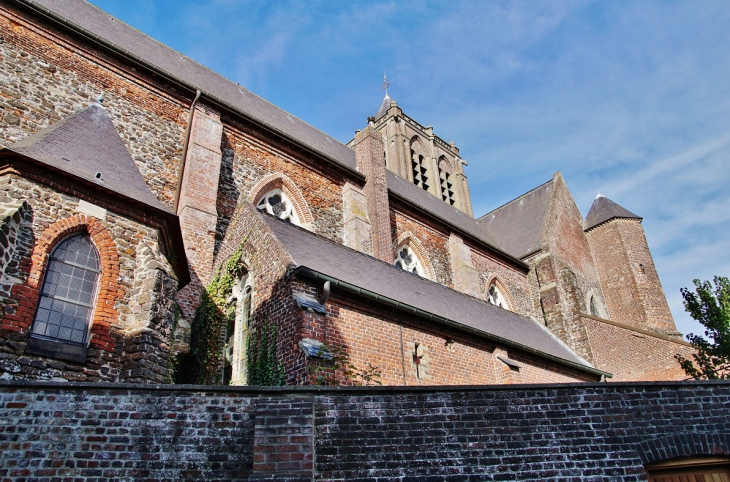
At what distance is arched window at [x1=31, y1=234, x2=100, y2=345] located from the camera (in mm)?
7625

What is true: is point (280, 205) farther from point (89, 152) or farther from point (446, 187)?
point (446, 187)

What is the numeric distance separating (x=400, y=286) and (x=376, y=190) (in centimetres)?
627

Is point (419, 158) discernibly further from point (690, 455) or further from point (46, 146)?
point (690, 455)

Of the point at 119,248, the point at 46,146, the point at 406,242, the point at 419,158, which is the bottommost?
the point at 119,248

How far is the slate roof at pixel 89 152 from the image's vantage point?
27.9ft

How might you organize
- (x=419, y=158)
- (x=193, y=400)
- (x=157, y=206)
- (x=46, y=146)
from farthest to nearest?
(x=419, y=158) < (x=157, y=206) < (x=46, y=146) < (x=193, y=400)

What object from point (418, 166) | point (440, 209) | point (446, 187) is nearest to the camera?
point (440, 209)

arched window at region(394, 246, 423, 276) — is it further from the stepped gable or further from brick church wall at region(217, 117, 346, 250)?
the stepped gable

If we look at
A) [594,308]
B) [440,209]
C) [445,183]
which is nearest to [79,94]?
[440,209]

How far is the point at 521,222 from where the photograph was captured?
89.4 ft

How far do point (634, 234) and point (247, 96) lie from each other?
19469 millimetres

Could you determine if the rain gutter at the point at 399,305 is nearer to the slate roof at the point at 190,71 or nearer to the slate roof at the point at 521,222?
the slate roof at the point at 190,71

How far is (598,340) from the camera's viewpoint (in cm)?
1975

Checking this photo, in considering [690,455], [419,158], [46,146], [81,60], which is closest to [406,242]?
[81,60]
